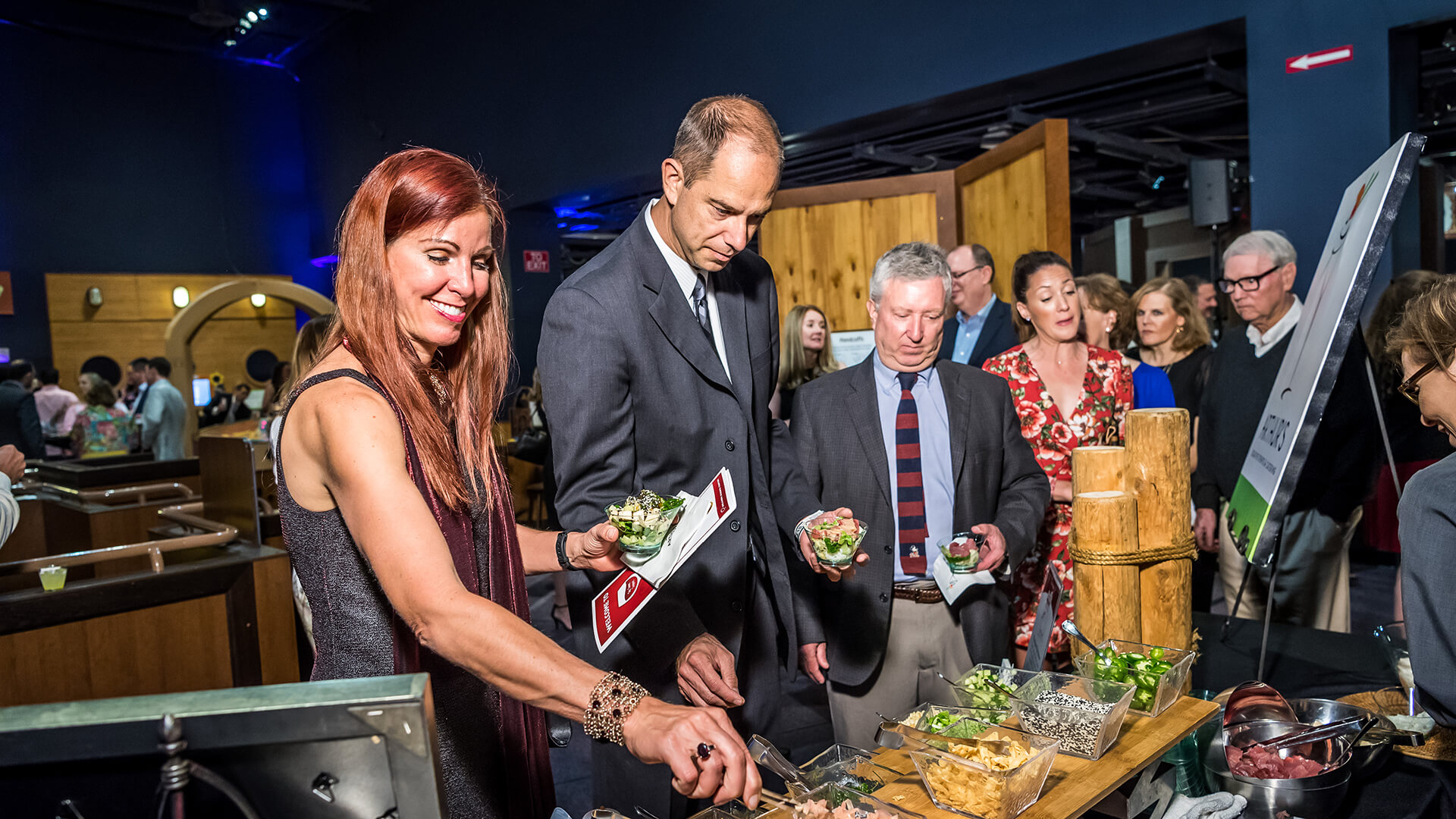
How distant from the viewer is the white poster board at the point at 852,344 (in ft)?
17.9

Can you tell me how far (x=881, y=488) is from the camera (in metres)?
2.32

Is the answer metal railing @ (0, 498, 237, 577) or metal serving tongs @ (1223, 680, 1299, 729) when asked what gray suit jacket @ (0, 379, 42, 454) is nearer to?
metal railing @ (0, 498, 237, 577)

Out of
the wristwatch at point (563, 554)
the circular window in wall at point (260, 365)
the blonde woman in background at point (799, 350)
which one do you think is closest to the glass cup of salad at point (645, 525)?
the wristwatch at point (563, 554)

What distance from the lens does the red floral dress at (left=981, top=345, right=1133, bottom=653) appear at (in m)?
2.66

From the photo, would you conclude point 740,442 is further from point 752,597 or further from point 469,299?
point 469,299

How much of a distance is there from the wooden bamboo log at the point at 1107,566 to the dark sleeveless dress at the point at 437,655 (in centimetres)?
104

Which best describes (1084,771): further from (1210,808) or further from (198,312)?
(198,312)

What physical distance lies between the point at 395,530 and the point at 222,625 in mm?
2734

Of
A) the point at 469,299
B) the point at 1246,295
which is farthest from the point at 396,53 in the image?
the point at 469,299

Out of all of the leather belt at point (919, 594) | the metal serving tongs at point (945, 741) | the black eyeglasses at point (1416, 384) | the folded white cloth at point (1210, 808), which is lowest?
the folded white cloth at point (1210, 808)

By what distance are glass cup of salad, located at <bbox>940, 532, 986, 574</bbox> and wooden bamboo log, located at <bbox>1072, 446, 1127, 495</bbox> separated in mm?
267

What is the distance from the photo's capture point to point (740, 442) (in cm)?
187

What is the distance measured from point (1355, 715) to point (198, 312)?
9.40 meters

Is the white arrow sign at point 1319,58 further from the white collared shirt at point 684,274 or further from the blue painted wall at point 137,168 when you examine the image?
the blue painted wall at point 137,168
